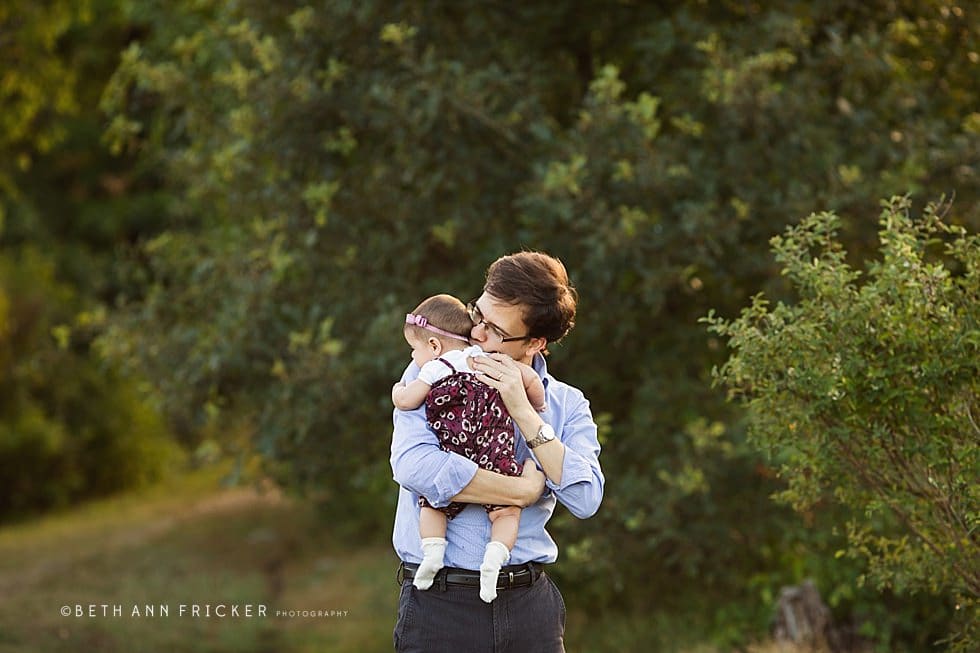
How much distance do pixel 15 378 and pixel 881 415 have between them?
38.0 ft

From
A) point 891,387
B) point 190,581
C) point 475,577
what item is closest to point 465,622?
point 475,577

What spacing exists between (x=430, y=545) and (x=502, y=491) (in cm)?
22

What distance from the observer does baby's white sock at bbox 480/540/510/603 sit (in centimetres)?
286

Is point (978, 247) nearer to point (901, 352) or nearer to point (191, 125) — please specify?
point (901, 352)

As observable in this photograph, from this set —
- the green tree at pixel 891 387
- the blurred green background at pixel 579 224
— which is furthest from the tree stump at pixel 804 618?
the green tree at pixel 891 387

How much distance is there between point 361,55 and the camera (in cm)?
709

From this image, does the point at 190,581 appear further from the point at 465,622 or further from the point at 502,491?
the point at 502,491

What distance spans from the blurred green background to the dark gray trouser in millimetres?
2762

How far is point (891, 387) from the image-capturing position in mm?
3842

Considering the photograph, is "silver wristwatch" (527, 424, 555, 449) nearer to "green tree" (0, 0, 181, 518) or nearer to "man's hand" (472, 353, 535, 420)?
"man's hand" (472, 353, 535, 420)

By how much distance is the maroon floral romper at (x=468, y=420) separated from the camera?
2.90 m

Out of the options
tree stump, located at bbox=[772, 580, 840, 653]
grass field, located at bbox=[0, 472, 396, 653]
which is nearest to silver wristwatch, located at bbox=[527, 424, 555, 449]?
tree stump, located at bbox=[772, 580, 840, 653]

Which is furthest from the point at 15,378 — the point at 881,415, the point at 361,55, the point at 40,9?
the point at 881,415

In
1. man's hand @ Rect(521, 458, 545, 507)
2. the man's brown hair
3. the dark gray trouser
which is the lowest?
the dark gray trouser
